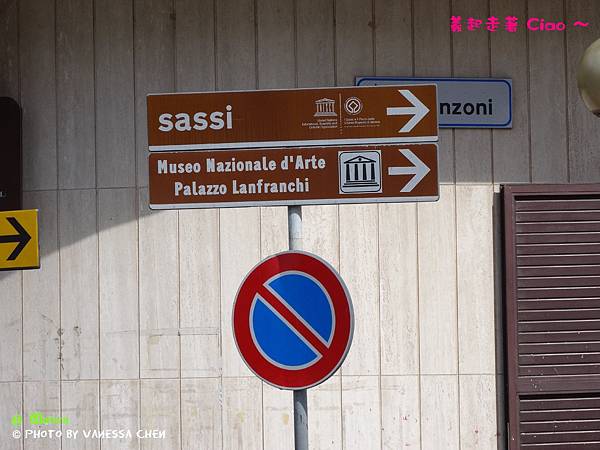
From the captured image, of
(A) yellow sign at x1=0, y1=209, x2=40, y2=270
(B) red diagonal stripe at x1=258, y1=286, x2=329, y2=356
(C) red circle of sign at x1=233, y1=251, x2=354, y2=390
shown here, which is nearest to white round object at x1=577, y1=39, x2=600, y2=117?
(C) red circle of sign at x1=233, y1=251, x2=354, y2=390

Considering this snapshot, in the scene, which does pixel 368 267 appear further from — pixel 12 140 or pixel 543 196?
pixel 12 140

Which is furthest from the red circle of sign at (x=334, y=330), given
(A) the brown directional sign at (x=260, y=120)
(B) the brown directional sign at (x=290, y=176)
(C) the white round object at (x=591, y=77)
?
(C) the white round object at (x=591, y=77)

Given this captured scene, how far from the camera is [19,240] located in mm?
4277

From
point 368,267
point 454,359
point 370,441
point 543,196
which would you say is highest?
point 543,196

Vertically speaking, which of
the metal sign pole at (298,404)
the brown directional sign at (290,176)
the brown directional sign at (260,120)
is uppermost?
the brown directional sign at (260,120)

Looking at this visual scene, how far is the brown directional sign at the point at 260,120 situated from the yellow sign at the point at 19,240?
Answer: 84 centimetres

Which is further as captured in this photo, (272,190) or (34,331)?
(34,331)

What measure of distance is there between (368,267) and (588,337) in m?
1.50

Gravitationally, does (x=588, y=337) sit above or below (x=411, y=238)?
below

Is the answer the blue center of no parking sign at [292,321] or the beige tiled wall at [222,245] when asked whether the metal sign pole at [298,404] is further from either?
the beige tiled wall at [222,245]

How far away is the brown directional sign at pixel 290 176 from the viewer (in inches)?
147

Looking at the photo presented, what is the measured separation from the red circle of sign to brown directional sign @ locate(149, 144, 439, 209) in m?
0.26

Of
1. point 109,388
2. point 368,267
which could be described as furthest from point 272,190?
point 109,388

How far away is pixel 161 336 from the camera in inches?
242
